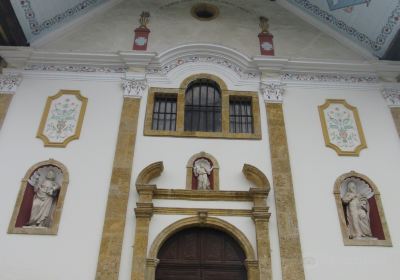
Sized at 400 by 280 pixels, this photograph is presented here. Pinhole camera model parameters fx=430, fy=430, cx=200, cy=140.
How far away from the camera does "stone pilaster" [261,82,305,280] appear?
7.92 meters

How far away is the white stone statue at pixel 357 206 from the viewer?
8.38 metres

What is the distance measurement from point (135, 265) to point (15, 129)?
13.4 feet

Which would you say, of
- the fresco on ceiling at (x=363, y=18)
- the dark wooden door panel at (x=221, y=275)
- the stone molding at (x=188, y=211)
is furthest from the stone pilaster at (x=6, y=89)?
the fresco on ceiling at (x=363, y=18)

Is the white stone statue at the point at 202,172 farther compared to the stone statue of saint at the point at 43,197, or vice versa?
the white stone statue at the point at 202,172

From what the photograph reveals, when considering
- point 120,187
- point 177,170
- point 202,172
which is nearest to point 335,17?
point 202,172

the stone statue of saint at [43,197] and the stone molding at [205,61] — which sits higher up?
the stone molding at [205,61]

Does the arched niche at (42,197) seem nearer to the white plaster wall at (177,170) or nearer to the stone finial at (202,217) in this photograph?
the white plaster wall at (177,170)

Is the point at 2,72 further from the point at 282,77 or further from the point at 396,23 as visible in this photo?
the point at 396,23

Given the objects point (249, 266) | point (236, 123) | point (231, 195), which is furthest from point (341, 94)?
point (249, 266)

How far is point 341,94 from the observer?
10.3 meters

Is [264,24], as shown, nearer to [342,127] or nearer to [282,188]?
[342,127]

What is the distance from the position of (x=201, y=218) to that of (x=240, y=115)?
2869 mm

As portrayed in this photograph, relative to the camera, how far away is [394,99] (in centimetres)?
1014

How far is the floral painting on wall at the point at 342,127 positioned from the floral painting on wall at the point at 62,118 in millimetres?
5511
